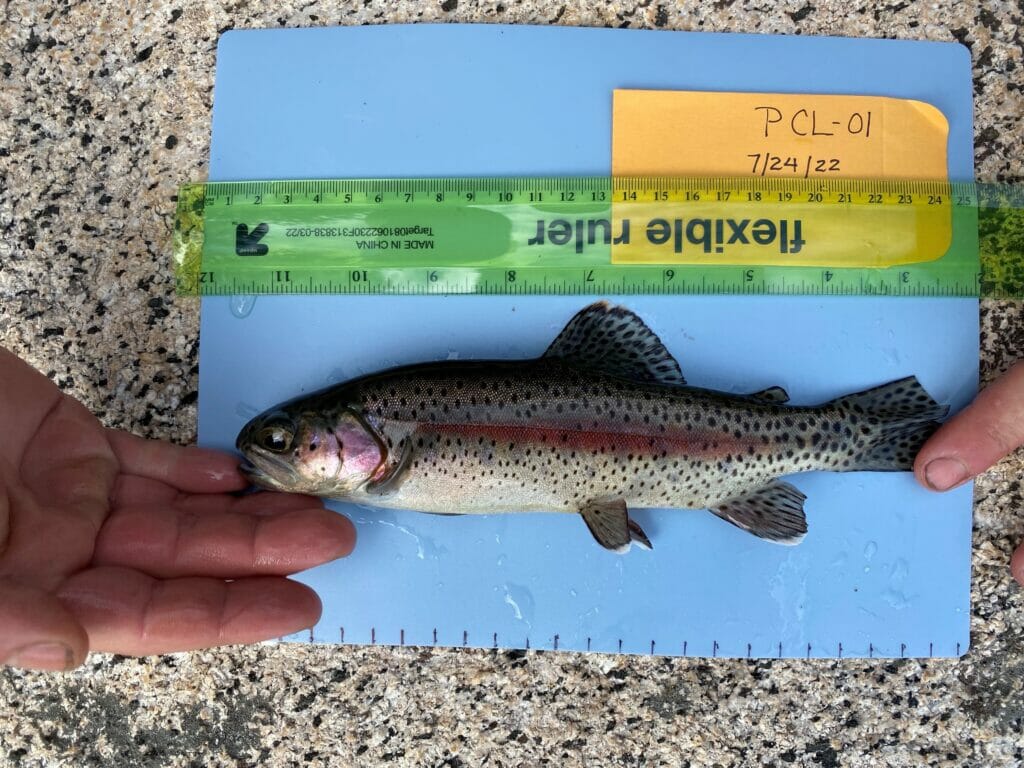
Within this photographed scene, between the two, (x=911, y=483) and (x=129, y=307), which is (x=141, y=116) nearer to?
(x=129, y=307)

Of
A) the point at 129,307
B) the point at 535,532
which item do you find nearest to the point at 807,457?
the point at 535,532

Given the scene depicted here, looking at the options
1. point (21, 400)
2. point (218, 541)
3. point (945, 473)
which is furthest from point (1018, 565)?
point (21, 400)

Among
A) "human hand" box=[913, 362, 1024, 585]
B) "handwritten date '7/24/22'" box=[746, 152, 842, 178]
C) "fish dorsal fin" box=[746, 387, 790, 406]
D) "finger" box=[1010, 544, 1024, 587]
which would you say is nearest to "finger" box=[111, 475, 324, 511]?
"fish dorsal fin" box=[746, 387, 790, 406]

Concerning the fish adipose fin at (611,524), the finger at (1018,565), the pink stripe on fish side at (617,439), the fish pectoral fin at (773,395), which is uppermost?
the fish pectoral fin at (773,395)

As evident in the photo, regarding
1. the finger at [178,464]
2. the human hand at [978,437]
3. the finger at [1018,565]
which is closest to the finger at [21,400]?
the finger at [178,464]

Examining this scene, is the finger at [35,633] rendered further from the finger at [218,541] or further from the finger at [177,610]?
the finger at [218,541]

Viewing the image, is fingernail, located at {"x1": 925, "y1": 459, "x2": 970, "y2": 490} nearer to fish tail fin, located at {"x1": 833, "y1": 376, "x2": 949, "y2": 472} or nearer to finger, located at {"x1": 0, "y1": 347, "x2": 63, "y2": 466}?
fish tail fin, located at {"x1": 833, "y1": 376, "x2": 949, "y2": 472}
